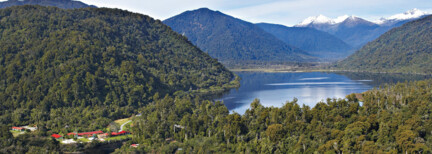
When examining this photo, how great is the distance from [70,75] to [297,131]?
3236 inches

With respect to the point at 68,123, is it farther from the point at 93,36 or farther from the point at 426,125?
the point at 426,125

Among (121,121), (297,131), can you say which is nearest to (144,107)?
(121,121)

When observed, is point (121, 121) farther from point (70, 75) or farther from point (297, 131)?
point (297, 131)

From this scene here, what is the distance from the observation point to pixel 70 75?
418 ft

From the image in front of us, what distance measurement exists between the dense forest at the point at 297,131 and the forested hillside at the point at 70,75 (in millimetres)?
27640

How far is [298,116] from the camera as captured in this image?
3425 inches

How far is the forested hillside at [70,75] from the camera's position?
11194 centimetres

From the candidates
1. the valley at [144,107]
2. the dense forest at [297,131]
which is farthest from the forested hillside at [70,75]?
the dense forest at [297,131]

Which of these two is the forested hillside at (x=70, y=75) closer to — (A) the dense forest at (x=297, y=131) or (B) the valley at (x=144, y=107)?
(B) the valley at (x=144, y=107)

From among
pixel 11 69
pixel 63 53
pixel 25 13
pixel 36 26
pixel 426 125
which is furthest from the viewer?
pixel 25 13

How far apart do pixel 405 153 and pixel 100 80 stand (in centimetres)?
9857

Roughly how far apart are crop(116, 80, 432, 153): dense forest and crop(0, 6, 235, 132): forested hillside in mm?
27640

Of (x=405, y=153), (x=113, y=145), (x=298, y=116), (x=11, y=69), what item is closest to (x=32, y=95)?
(x=11, y=69)

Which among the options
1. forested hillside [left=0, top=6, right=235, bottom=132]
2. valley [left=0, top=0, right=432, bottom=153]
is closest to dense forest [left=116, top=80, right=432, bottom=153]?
valley [left=0, top=0, right=432, bottom=153]
